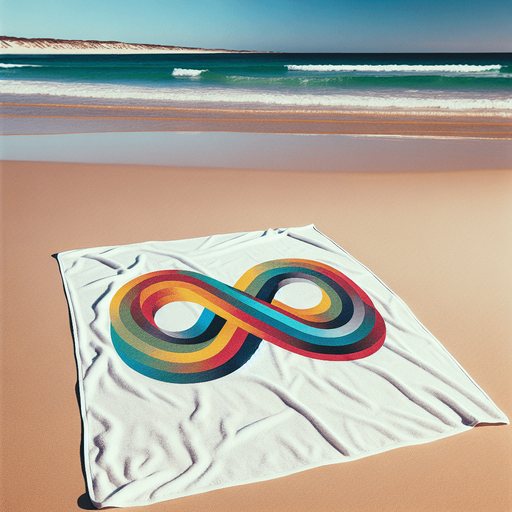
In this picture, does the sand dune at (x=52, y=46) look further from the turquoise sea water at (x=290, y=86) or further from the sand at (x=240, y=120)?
the sand at (x=240, y=120)

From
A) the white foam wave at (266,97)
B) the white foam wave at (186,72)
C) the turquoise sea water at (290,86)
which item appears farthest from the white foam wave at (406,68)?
the white foam wave at (266,97)

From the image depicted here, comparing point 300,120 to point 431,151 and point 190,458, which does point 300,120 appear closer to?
point 431,151

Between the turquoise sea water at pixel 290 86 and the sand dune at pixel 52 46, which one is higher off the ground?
the sand dune at pixel 52 46

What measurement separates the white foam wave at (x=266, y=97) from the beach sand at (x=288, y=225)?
15.1ft

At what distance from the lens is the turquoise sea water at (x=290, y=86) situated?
27.9 ft

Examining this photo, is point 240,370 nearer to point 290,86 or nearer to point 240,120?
point 240,120

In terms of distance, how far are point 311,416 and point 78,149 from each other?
4.15 m

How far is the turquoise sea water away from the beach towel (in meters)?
5.97

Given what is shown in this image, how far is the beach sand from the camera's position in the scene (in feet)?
5.37

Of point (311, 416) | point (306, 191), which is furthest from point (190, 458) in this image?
point (306, 191)

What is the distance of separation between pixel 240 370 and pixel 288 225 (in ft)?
5.40

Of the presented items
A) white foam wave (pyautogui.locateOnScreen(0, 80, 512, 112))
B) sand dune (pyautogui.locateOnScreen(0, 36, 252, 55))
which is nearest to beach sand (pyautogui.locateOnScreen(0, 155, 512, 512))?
white foam wave (pyautogui.locateOnScreen(0, 80, 512, 112))

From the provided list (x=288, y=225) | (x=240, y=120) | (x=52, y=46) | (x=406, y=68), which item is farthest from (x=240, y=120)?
(x=52, y=46)

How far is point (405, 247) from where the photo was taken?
3240 millimetres
